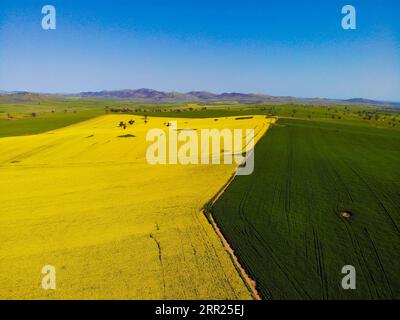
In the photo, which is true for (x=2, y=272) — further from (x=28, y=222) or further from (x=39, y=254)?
(x=28, y=222)

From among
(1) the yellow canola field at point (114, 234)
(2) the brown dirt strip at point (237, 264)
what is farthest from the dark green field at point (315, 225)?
(1) the yellow canola field at point (114, 234)

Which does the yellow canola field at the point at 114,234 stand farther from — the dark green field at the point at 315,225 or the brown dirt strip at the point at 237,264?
the dark green field at the point at 315,225

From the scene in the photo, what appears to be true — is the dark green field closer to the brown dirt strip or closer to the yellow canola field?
the brown dirt strip

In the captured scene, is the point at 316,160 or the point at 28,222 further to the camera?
the point at 316,160

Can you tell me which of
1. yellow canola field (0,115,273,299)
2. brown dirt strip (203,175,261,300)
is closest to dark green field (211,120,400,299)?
brown dirt strip (203,175,261,300)

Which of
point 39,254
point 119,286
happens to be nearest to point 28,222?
point 39,254
